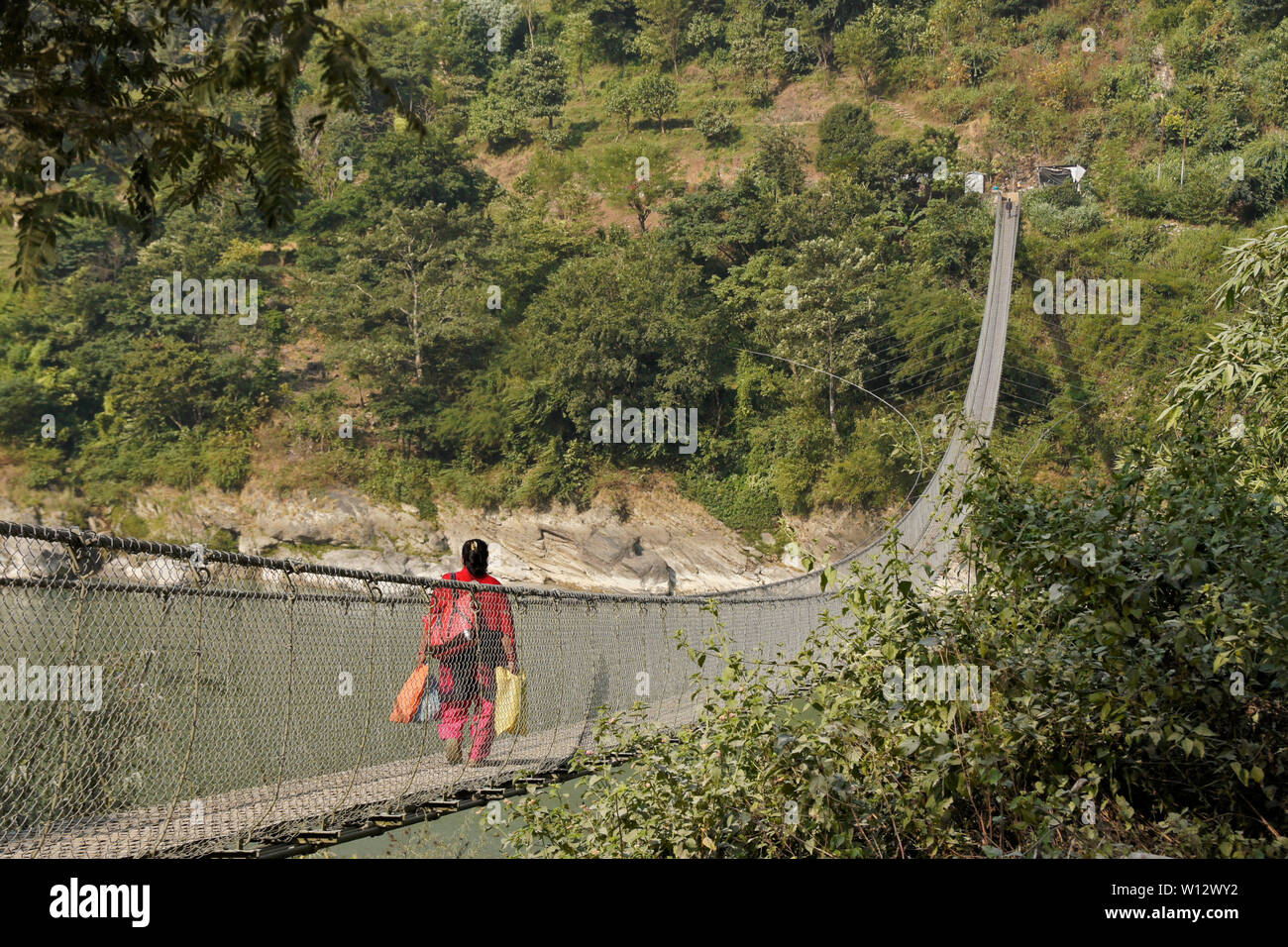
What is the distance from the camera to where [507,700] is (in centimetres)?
492

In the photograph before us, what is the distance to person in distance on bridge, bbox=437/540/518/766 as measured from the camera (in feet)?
15.1

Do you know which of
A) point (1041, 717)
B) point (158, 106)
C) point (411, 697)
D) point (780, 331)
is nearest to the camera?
point (158, 106)

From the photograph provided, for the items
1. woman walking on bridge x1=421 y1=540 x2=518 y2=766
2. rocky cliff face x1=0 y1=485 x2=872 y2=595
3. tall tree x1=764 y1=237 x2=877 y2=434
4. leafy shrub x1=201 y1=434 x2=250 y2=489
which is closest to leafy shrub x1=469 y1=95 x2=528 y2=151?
tall tree x1=764 y1=237 x2=877 y2=434

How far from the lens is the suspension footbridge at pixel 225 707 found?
3.01m

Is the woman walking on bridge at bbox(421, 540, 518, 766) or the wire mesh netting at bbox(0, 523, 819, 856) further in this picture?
the woman walking on bridge at bbox(421, 540, 518, 766)

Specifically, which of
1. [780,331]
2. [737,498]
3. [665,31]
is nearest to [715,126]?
[665,31]

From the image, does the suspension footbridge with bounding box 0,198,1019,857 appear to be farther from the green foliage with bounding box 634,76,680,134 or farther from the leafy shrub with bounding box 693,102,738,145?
the green foliage with bounding box 634,76,680,134

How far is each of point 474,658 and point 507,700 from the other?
1.04ft

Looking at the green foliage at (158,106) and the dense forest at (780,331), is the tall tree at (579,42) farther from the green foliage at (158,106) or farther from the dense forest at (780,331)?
the green foliage at (158,106)

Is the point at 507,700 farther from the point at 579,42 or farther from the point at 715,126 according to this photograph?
the point at 579,42

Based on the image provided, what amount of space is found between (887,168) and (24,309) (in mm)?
22180

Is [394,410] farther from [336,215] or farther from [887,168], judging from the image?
[887,168]

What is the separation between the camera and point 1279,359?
5.29 meters

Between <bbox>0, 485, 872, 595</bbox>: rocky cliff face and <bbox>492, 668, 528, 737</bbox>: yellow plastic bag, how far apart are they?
2085cm
